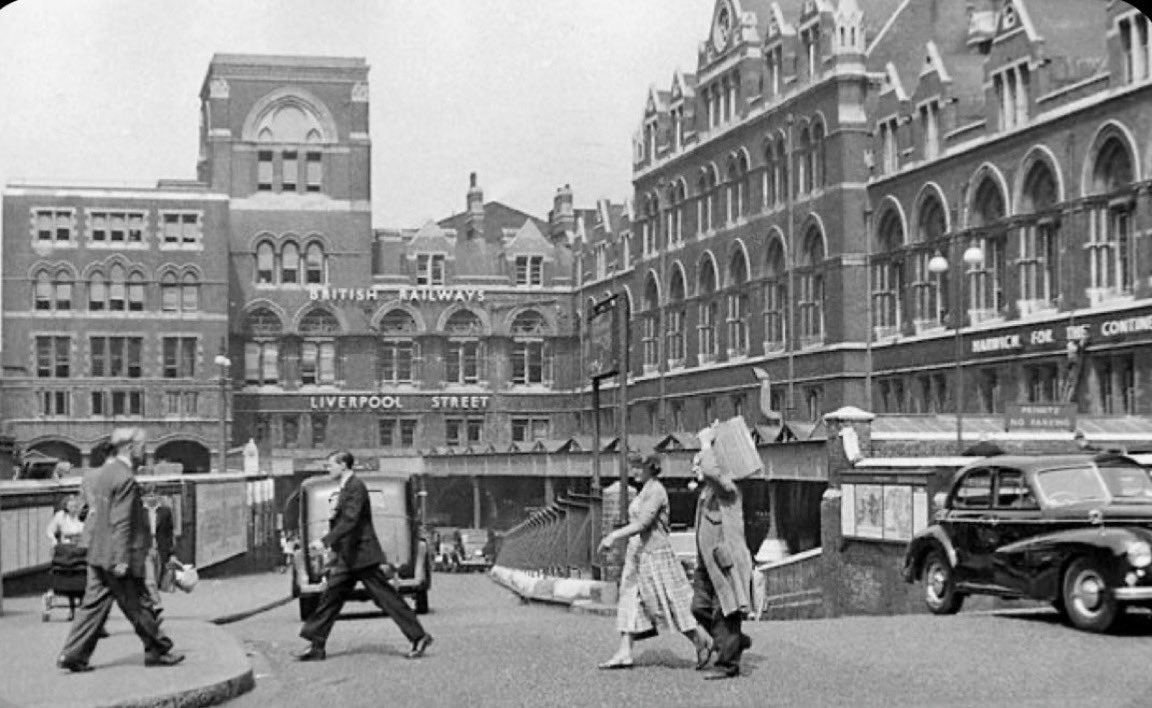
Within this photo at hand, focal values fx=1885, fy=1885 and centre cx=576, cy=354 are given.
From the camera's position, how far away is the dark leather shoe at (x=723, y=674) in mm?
15156

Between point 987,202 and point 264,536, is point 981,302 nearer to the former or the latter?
point 987,202

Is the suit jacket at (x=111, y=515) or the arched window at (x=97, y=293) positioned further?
the arched window at (x=97, y=293)

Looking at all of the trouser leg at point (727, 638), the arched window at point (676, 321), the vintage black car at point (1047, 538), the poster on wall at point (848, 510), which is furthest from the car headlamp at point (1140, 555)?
the arched window at point (676, 321)

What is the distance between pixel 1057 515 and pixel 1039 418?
1731cm

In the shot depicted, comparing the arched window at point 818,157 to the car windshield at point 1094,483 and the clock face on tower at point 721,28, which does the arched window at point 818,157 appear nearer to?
the clock face on tower at point 721,28

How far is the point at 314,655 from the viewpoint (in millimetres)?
17984

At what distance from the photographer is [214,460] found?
91812mm

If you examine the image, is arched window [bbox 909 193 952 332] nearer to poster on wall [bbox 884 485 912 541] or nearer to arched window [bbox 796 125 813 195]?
arched window [bbox 796 125 813 195]

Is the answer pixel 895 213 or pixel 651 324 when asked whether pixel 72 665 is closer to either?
pixel 895 213

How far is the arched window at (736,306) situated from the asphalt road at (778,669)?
50.1m

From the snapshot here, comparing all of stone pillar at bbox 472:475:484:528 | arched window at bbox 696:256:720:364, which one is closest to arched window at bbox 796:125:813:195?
arched window at bbox 696:256:720:364

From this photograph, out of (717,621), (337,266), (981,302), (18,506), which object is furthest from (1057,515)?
(337,266)

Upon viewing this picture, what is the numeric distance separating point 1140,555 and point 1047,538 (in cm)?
175

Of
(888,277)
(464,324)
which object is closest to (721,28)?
(888,277)
